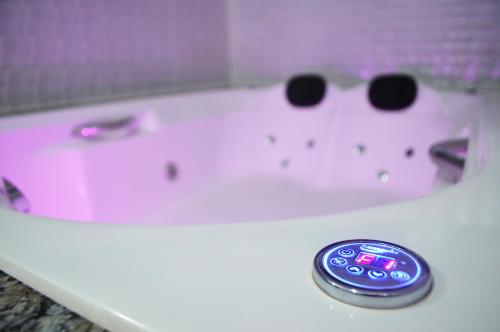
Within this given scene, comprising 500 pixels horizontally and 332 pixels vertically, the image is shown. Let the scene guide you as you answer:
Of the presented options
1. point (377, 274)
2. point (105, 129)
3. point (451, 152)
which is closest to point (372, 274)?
point (377, 274)

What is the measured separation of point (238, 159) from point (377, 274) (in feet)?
4.11

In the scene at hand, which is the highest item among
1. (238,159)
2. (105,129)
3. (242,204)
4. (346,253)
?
(346,253)

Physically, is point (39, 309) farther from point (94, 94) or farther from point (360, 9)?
point (360, 9)

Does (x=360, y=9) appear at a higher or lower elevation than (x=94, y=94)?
higher

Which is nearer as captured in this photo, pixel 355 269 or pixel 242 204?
pixel 355 269

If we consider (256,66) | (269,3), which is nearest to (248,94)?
(256,66)

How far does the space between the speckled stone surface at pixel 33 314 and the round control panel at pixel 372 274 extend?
0.17 meters

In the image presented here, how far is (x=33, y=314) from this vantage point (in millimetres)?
253

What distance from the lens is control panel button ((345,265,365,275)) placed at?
27 cm

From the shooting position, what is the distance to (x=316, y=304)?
251 millimetres

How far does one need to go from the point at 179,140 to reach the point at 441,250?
3.42 feet

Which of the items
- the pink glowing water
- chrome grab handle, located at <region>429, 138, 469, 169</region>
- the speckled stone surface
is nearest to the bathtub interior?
the pink glowing water

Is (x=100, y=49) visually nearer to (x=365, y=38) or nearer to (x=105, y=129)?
(x=105, y=129)

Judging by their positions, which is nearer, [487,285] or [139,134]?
[487,285]
